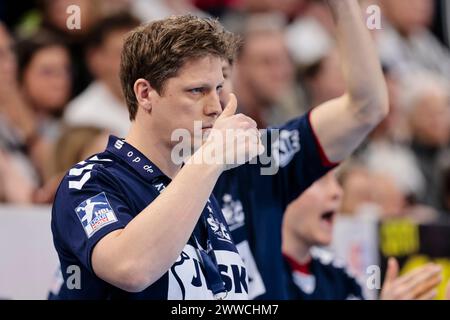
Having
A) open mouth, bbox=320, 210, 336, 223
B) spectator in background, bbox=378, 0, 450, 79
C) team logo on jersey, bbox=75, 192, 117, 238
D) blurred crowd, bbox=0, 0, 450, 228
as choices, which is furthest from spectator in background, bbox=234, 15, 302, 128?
team logo on jersey, bbox=75, 192, 117, 238

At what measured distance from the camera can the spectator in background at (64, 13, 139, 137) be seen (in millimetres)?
6348

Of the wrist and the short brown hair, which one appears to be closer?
the wrist

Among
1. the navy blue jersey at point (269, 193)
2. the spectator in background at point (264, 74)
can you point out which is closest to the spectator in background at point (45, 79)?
the spectator in background at point (264, 74)

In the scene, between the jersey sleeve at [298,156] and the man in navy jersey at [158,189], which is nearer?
the man in navy jersey at [158,189]

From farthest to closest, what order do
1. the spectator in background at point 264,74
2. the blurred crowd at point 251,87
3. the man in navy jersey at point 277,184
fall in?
the spectator in background at point 264,74, the blurred crowd at point 251,87, the man in navy jersey at point 277,184

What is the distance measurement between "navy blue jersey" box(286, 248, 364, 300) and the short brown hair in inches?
69.8

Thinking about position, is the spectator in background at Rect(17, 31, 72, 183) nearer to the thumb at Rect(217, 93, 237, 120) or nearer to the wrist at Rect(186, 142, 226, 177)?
the thumb at Rect(217, 93, 237, 120)

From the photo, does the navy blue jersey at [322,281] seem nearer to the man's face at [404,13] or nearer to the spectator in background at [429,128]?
the spectator in background at [429,128]

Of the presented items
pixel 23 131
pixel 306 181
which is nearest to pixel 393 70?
pixel 23 131

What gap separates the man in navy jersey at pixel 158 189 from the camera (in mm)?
2639

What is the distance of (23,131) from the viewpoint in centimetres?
607

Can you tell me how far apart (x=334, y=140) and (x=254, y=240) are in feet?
1.74

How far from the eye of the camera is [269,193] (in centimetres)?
406

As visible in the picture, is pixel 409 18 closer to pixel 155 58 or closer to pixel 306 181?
pixel 306 181
